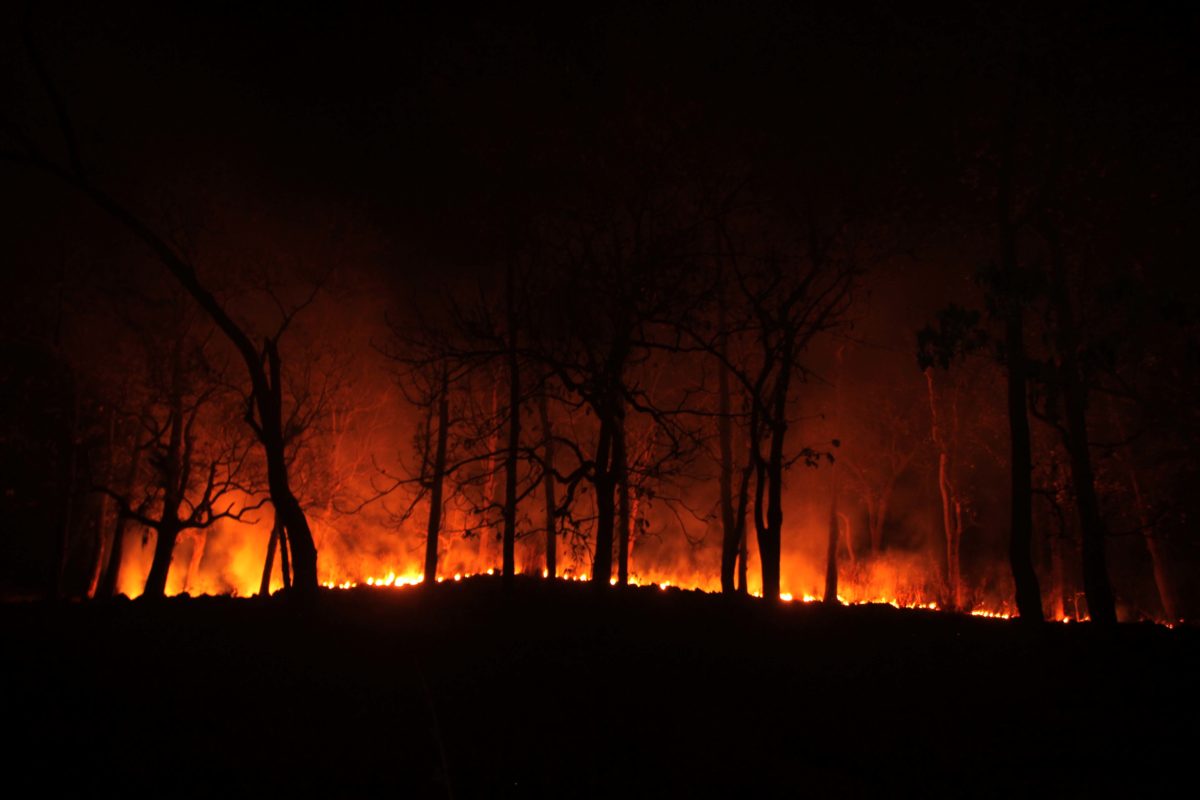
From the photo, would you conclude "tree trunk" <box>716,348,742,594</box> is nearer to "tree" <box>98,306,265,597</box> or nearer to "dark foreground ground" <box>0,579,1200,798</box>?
"dark foreground ground" <box>0,579,1200,798</box>

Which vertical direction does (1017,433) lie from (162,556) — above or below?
above

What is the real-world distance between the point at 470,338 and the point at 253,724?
28.9 ft

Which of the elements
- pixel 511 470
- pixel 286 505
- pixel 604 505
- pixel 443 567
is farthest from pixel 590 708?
pixel 443 567

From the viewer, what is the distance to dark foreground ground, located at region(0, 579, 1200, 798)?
15.0 feet

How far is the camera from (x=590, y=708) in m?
6.16

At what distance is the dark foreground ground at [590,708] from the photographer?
457 cm

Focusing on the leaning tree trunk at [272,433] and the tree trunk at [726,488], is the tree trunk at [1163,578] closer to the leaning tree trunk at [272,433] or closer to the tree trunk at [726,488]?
the tree trunk at [726,488]

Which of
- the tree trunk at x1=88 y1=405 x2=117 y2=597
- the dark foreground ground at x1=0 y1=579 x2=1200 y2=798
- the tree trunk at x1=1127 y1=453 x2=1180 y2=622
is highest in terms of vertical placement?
the tree trunk at x1=88 y1=405 x2=117 y2=597

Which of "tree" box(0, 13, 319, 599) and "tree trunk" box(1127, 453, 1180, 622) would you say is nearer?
"tree" box(0, 13, 319, 599)

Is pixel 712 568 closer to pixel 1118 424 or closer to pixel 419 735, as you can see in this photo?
pixel 1118 424

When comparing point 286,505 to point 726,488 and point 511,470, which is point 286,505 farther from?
point 726,488

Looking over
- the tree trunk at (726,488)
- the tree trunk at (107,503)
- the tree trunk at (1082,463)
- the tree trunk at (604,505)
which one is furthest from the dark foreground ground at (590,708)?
the tree trunk at (107,503)

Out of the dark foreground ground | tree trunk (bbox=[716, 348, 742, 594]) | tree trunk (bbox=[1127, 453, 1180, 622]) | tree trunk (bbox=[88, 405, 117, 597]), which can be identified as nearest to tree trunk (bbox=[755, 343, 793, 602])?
tree trunk (bbox=[716, 348, 742, 594])

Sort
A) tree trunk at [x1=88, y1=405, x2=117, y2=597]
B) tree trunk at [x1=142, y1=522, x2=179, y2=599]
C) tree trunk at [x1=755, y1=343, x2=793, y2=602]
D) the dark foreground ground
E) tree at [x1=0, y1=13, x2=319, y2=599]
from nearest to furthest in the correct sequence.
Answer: the dark foreground ground < tree at [x1=0, y1=13, x2=319, y2=599] < tree trunk at [x1=755, y1=343, x2=793, y2=602] < tree trunk at [x1=142, y1=522, x2=179, y2=599] < tree trunk at [x1=88, y1=405, x2=117, y2=597]
